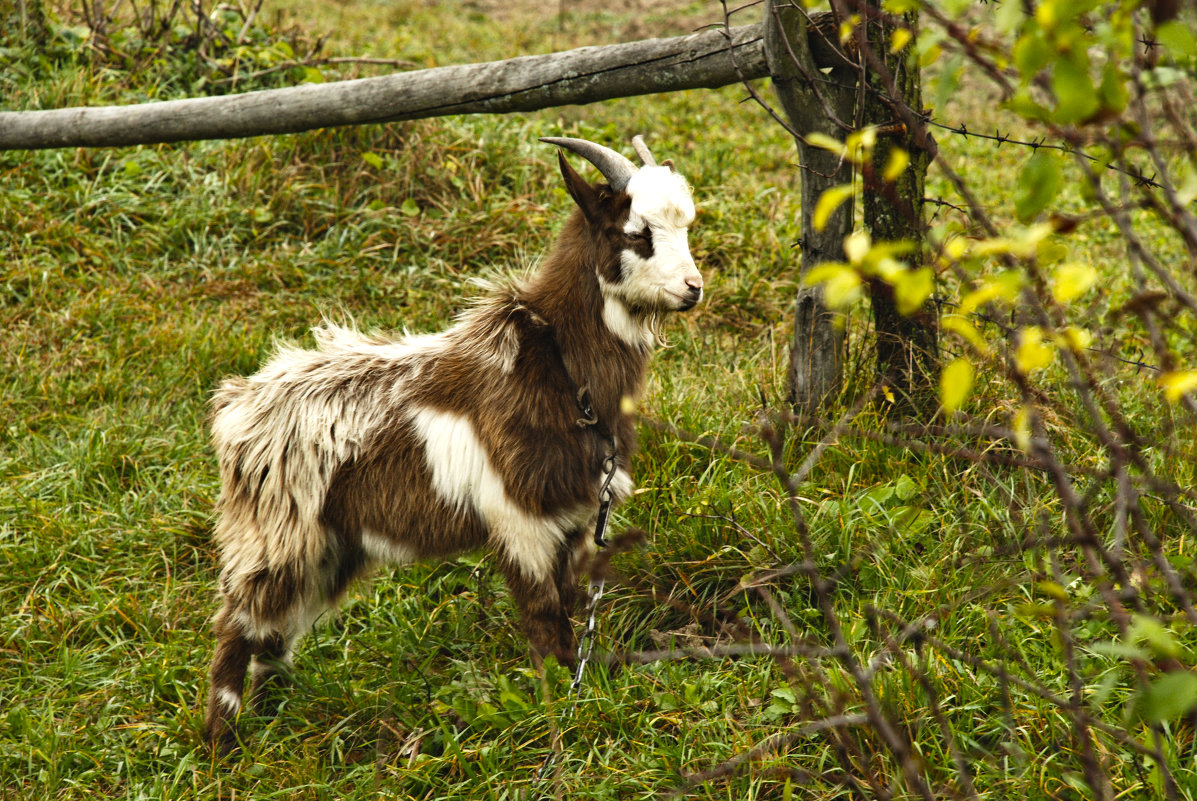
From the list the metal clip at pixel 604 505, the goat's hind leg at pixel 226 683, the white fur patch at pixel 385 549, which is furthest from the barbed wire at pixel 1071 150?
the goat's hind leg at pixel 226 683

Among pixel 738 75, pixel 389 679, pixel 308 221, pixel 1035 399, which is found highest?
pixel 738 75

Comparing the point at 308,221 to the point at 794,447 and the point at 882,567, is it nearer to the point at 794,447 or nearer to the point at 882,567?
the point at 794,447

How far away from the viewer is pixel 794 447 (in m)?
3.77

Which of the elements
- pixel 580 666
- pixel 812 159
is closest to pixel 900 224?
pixel 812 159

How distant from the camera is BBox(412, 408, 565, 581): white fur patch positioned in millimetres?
3059

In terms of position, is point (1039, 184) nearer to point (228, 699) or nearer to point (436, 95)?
point (228, 699)

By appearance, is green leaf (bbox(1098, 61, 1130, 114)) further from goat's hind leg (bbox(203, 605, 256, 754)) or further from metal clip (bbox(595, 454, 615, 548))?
goat's hind leg (bbox(203, 605, 256, 754))

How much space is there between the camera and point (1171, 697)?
3.45ft

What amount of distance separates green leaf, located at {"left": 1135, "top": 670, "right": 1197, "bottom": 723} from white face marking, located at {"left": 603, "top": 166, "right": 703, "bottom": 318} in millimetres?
2047

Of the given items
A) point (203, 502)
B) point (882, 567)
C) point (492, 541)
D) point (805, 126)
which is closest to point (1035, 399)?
point (882, 567)

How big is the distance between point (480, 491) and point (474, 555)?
89 centimetres

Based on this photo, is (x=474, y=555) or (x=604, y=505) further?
(x=474, y=555)

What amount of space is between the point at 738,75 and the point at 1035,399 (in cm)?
148

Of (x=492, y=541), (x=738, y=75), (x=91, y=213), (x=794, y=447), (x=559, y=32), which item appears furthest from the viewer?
(x=559, y=32)
